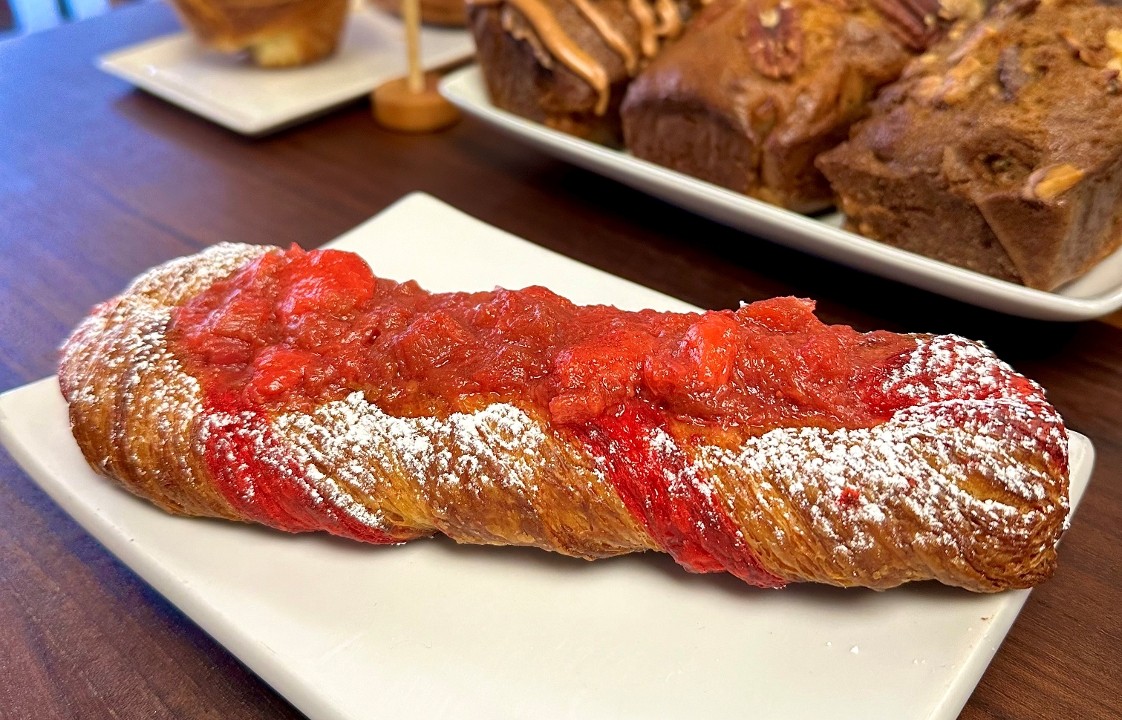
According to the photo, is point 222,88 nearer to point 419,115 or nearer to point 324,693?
point 419,115

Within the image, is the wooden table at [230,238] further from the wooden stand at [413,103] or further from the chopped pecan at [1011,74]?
the chopped pecan at [1011,74]

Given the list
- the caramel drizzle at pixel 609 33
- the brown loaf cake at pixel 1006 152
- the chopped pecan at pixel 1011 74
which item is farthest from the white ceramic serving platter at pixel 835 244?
the chopped pecan at pixel 1011 74

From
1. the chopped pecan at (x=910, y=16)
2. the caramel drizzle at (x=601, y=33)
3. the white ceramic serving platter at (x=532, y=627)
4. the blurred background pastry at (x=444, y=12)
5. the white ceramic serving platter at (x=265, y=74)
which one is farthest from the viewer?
the blurred background pastry at (x=444, y=12)

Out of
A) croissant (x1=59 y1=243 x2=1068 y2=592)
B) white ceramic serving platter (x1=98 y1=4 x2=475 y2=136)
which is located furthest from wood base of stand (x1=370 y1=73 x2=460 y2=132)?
croissant (x1=59 y1=243 x2=1068 y2=592)

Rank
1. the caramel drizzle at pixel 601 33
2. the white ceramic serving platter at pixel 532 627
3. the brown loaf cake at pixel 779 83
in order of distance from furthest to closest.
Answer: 1. the caramel drizzle at pixel 601 33
2. the brown loaf cake at pixel 779 83
3. the white ceramic serving platter at pixel 532 627

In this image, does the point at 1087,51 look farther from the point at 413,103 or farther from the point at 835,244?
the point at 413,103

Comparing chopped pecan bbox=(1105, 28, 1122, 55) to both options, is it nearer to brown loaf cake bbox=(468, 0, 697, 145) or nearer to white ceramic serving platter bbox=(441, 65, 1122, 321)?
white ceramic serving platter bbox=(441, 65, 1122, 321)

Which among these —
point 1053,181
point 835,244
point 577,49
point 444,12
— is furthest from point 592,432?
point 444,12
